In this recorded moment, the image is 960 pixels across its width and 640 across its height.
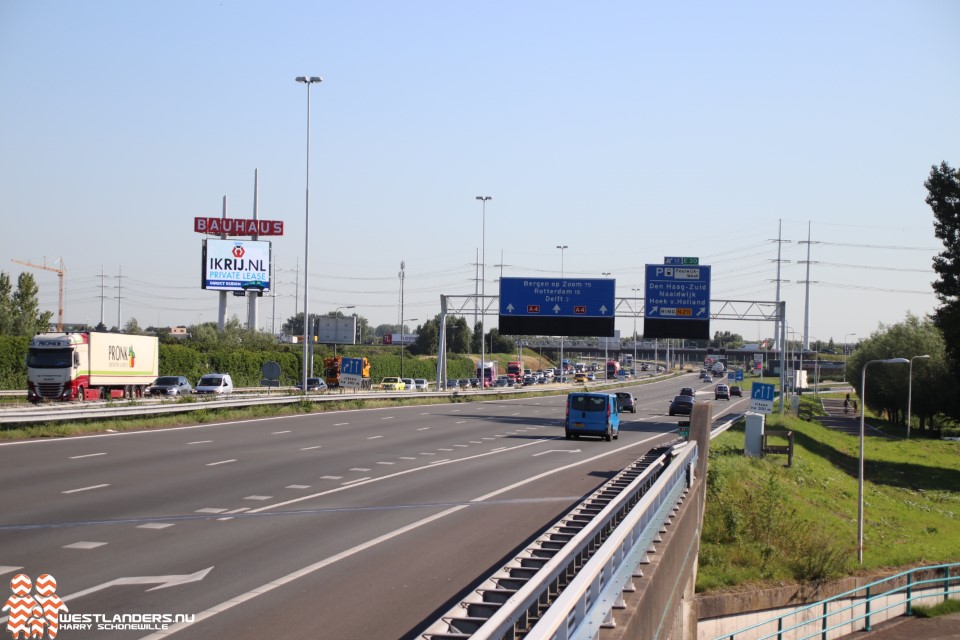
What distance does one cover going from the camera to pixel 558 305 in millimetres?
57812

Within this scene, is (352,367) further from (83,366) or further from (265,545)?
(265,545)

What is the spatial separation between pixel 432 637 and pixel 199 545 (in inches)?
272

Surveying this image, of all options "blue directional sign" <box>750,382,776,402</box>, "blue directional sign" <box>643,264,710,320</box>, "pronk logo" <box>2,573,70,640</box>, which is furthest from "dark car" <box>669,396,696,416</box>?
"pronk logo" <box>2,573,70,640</box>

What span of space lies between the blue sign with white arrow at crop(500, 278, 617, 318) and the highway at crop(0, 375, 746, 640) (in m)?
24.9

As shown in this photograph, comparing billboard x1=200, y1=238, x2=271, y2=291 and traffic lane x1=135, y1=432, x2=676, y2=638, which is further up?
billboard x1=200, y1=238, x2=271, y2=291

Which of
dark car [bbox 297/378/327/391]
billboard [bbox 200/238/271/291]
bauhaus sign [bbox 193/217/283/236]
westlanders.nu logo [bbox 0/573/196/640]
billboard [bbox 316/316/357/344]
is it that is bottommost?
dark car [bbox 297/378/327/391]

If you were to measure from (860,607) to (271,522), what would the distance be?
18.7m

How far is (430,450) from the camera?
30.8 metres

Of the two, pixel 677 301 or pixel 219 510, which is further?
pixel 677 301

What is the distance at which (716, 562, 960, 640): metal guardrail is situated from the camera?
2102cm

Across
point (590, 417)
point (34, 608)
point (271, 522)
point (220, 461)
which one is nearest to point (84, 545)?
point (271, 522)

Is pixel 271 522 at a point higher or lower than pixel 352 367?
lower

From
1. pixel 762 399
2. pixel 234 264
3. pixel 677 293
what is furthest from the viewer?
pixel 234 264

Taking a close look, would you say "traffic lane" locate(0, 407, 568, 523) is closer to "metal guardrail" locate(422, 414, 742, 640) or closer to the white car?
"metal guardrail" locate(422, 414, 742, 640)
